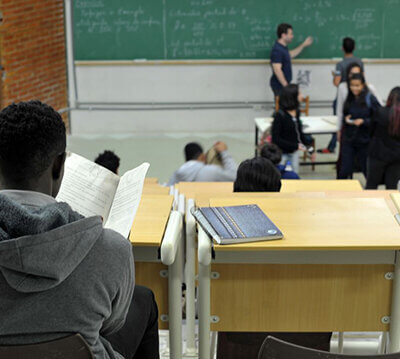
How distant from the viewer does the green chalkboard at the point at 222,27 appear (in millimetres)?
A: 8078

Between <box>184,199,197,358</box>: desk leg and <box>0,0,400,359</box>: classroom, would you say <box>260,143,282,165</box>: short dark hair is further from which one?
<box>184,199,197,358</box>: desk leg

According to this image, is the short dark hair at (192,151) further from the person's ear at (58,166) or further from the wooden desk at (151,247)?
the person's ear at (58,166)

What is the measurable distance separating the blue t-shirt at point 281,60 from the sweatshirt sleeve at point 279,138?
2195 millimetres

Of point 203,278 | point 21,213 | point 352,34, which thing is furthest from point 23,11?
point 21,213

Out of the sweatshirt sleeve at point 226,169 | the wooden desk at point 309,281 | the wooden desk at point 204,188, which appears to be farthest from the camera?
the sweatshirt sleeve at point 226,169

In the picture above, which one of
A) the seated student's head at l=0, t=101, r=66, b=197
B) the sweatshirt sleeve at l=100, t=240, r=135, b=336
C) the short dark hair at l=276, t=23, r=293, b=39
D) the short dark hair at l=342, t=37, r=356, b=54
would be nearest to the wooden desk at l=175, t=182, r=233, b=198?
the sweatshirt sleeve at l=100, t=240, r=135, b=336

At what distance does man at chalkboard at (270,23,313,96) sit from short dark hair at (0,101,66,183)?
636cm

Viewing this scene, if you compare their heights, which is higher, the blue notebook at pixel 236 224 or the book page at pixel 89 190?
the book page at pixel 89 190

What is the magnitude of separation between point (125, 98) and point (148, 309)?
6462 millimetres

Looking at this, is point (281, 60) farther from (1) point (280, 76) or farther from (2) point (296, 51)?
(2) point (296, 51)

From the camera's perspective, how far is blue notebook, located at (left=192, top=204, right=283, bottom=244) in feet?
6.91

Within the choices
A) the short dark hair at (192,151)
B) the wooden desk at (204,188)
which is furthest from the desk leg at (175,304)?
the short dark hair at (192,151)

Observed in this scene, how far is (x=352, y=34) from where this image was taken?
26.8 feet

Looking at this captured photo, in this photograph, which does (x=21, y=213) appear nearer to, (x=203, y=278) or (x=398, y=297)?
(x=203, y=278)
